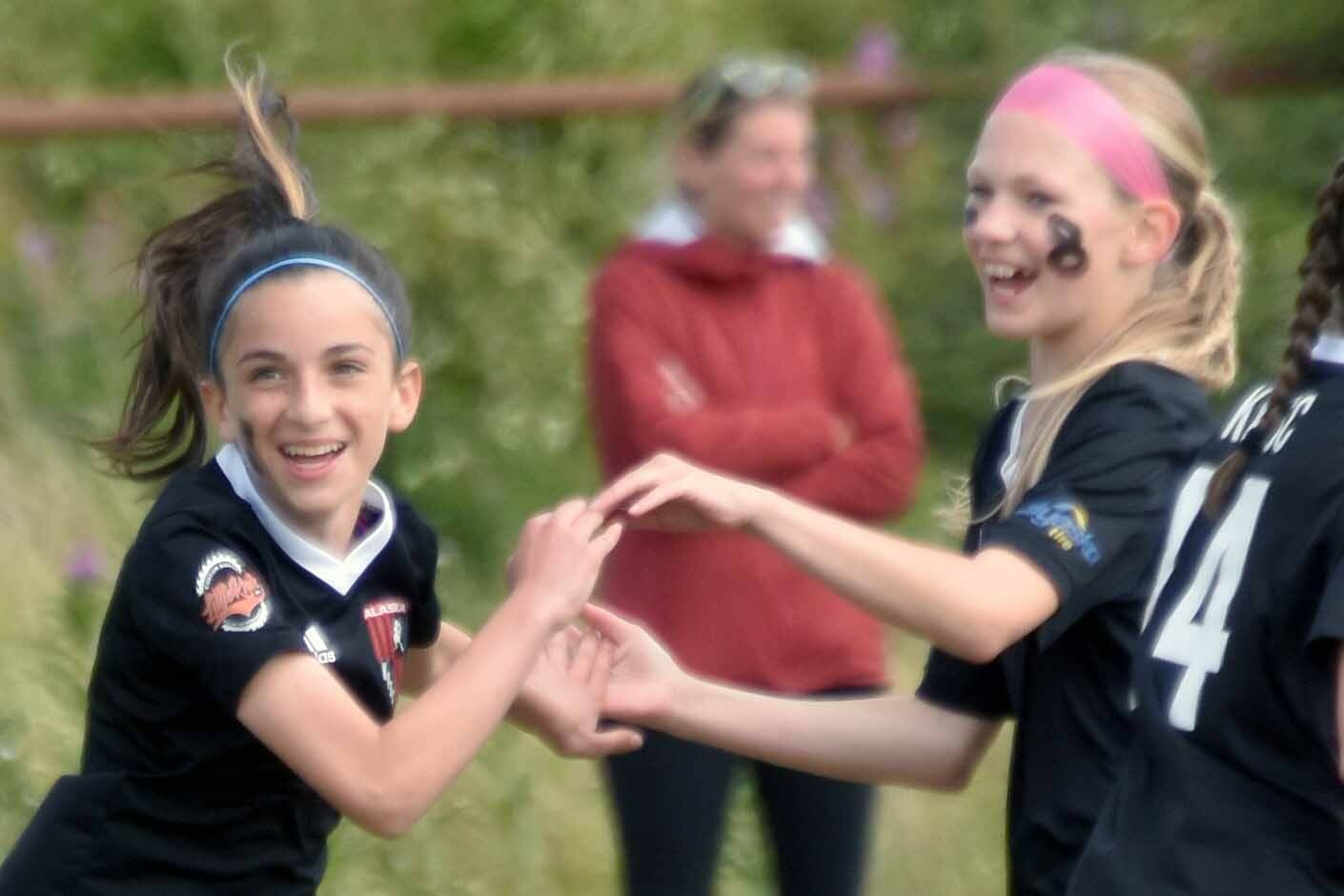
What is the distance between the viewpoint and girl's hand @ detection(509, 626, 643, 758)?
3270 millimetres

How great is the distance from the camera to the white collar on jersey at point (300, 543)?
2.94 m

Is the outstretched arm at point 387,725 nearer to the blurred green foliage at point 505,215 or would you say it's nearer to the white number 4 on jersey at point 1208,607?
the white number 4 on jersey at point 1208,607

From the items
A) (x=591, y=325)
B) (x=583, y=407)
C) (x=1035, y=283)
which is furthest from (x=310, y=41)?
(x=1035, y=283)

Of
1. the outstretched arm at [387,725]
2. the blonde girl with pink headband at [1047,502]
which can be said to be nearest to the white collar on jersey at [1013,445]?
the blonde girl with pink headband at [1047,502]

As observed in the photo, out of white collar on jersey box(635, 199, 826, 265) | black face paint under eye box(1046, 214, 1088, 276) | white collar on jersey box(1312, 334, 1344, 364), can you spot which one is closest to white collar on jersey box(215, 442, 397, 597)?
black face paint under eye box(1046, 214, 1088, 276)

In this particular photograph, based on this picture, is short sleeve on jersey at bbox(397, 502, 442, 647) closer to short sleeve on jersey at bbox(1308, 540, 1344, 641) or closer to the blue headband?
the blue headband

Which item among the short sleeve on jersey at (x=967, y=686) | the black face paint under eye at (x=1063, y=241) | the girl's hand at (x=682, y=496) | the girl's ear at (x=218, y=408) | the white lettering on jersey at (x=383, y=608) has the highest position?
the black face paint under eye at (x=1063, y=241)

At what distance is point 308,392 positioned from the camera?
9.58 ft

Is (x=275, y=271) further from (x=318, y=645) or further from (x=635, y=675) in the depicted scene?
(x=635, y=675)

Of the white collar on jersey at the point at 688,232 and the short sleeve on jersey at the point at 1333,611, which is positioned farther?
the white collar on jersey at the point at 688,232

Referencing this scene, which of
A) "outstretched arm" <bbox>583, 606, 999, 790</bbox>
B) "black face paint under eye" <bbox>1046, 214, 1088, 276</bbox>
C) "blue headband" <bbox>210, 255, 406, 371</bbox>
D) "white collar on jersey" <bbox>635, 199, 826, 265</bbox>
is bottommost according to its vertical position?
"outstretched arm" <bbox>583, 606, 999, 790</bbox>

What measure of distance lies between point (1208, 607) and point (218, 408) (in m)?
1.24

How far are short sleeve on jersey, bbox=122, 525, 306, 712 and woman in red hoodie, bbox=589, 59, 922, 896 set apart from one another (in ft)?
5.43

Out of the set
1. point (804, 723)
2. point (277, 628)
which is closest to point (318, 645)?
point (277, 628)
